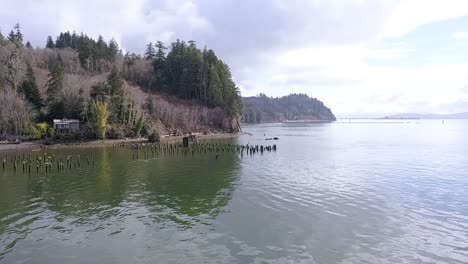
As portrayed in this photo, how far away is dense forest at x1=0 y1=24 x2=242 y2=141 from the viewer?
89.8 metres

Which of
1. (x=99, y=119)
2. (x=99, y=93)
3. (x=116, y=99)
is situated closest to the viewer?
(x=99, y=119)

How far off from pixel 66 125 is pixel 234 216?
7450cm

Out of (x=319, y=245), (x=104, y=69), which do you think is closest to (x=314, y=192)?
(x=319, y=245)

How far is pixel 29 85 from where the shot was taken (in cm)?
9388

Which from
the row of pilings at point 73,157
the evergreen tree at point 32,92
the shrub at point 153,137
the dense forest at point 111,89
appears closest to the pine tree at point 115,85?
the dense forest at point 111,89

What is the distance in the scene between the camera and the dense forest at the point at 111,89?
295ft

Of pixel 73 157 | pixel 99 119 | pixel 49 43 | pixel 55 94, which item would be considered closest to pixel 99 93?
pixel 55 94

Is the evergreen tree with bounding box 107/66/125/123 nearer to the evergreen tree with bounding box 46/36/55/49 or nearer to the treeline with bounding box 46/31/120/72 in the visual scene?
the treeline with bounding box 46/31/120/72

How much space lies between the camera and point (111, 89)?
10231 cm

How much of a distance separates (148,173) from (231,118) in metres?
91.5

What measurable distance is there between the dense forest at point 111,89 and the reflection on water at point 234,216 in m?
48.2

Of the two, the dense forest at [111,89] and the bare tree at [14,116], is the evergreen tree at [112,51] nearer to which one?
the dense forest at [111,89]

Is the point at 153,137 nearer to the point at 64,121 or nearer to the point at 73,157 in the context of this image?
the point at 64,121

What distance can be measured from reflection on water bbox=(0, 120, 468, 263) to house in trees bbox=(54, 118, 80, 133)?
45.3 m
